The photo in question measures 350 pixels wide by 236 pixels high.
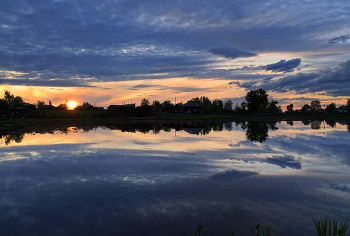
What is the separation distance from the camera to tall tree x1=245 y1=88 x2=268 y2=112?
A: 341ft

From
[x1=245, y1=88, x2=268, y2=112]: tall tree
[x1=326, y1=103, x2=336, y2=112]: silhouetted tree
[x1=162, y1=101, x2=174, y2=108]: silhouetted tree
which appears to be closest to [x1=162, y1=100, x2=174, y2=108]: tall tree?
[x1=162, y1=101, x2=174, y2=108]: silhouetted tree

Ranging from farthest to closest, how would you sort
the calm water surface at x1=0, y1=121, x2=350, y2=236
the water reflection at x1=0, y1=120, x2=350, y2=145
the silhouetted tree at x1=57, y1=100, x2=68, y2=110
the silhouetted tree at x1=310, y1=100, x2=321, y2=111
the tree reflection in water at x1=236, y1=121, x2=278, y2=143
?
the silhouetted tree at x1=310, y1=100, x2=321, y2=111, the silhouetted tree at x1=57, y1=100, x2=68, y2=110, the water reflection at x1=0, y1=120, x2=350, y2=145, the tree reflection in water at x1=236, y1=121, x2=278, y2=143, the calm water surface at x1=0, y1=121, x2=350, y2=236

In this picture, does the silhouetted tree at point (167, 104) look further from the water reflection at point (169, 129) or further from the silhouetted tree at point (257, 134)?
the silhouetted tree at point (257, 134)

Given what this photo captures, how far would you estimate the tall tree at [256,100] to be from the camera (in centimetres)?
10406

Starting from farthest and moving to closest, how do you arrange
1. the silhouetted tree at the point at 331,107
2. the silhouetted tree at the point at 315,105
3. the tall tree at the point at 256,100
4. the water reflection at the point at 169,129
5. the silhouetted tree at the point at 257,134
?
the silhouetted tree at the point at 315,105, the silhouetted tree at the point at 331,107, the tall tree at the point at 256,100, the water reflection at the point at 169,129, the silhouetted tree at the point at 257,134

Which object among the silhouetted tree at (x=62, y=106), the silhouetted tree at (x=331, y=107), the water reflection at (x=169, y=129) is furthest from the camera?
the silhouetted tree at (x=331, y=107)

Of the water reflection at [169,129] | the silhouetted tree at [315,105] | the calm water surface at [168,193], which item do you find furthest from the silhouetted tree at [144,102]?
the silhouetted tree at [315,105]

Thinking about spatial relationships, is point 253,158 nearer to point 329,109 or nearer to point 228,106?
point 228,106

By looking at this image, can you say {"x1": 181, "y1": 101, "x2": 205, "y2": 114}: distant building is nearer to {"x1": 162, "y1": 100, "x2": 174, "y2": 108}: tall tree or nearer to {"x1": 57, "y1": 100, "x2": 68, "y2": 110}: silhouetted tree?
{"x1": 162, "y1": 100, "x2": 174, "y2": 108}: tall tree

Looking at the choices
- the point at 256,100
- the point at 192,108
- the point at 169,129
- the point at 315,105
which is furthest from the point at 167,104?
the point at 315,105

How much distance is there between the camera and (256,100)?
104 metres

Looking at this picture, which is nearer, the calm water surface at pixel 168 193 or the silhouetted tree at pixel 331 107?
the calm water surface at pixel 168 193

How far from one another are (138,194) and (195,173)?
10.7 ft

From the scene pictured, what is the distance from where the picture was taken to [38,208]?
24.0 ft
